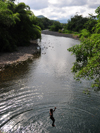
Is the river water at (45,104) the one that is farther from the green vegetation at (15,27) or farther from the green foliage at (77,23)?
the green foliage at (77,23)

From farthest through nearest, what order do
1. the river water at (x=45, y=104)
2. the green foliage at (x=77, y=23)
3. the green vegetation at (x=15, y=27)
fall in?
the green foliage at (x=77, y=23), the green vegetation at (x=15, y=27), the river water at (x=45, y=104)

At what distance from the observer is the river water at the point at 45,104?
867cm

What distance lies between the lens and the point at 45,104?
1112 centimetres

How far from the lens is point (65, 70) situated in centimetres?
1977

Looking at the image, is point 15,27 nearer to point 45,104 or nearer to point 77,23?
point 45,104

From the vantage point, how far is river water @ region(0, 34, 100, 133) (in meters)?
8.67

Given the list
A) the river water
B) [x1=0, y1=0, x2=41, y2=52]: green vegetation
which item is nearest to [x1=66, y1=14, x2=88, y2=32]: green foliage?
[x1=0, y1=0, x2=41, y2=52]: green vegetation

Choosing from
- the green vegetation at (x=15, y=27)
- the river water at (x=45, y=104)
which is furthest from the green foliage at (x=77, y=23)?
the river water at (x=45, y=104)

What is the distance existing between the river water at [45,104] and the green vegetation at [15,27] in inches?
442

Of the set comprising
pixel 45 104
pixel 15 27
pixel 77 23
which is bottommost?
pixel 45 104

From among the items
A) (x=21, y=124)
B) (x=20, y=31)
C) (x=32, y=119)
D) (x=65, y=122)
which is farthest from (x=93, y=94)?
(x=20, y=31)

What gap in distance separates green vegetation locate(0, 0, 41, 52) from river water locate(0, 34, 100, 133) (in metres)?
11.2

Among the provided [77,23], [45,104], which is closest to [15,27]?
[45,104]

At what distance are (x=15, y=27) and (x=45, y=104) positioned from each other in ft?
85.3
